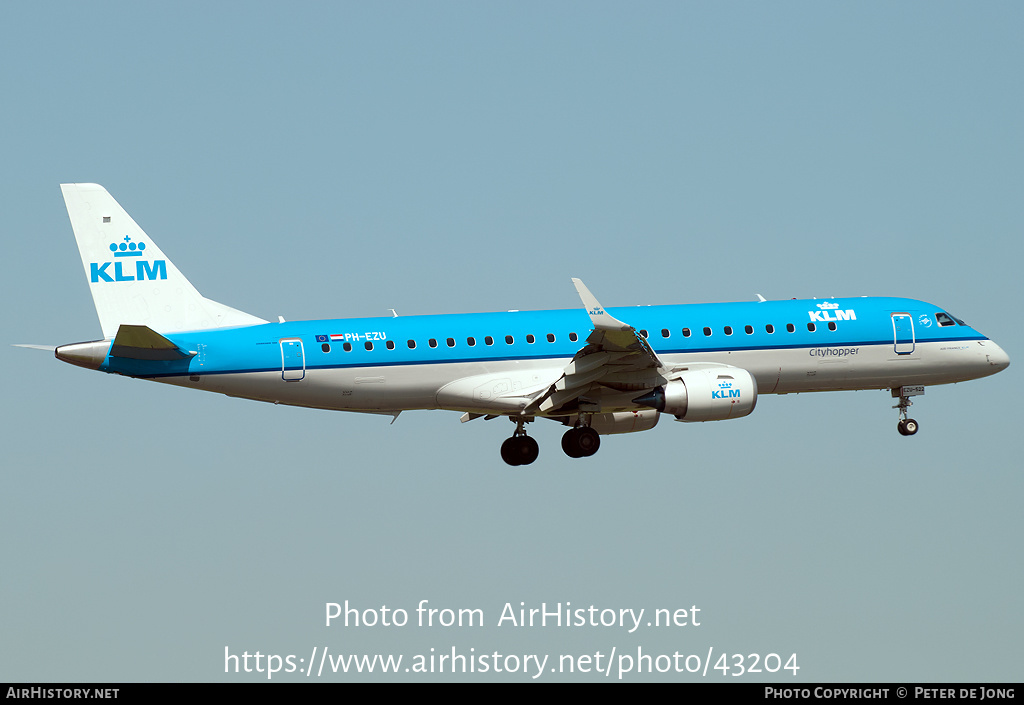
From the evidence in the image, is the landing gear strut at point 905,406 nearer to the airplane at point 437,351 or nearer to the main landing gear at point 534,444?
the airplane at point 437,351

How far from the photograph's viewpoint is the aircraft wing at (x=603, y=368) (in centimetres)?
4588

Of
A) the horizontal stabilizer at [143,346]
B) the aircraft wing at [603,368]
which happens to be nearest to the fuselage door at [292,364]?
the horizontal stabilizer at [143,346]

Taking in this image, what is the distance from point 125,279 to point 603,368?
15694 mm

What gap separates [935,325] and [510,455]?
16.0 metres

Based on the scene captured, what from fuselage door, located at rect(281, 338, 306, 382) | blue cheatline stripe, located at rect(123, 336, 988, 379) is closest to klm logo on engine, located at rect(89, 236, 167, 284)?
blue cheatline stripe, located at rect(123, 336, 988, 379)

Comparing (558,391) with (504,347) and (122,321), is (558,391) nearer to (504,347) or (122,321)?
(504,347)

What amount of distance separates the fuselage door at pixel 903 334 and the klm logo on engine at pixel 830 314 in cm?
169

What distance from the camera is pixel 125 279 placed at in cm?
4819

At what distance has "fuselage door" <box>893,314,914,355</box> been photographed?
52844mm

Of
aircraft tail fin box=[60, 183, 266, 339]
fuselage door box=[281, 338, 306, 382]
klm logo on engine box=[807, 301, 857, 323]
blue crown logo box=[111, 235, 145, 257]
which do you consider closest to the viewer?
fuselage door box=[281, 338, 306, 382]

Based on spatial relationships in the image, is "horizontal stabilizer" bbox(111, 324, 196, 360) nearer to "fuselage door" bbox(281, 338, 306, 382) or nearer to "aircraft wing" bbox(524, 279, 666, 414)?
"fuselage door" bbox(281, 338, 306, 382)

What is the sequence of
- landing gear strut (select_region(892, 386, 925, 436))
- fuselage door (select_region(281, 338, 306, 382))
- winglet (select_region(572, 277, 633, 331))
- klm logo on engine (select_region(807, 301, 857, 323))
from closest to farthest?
winglet (select_region(572, 277, 633, 331)) < fuselage door (select_region(281, 338, 306, 382)) < klm logo on engine (select_region(807, 301, 857, 323)) < landing gear strut (select_region(892, 386, 925, 436))

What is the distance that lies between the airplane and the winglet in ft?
0.18

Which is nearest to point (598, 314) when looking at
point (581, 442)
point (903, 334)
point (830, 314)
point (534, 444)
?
point (581, 442)
